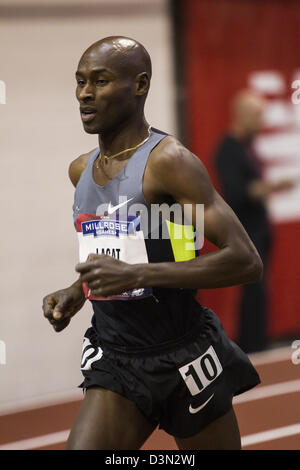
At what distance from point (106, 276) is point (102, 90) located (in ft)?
1.96

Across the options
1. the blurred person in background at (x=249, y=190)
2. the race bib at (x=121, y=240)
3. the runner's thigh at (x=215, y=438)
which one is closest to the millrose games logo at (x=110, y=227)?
the race bib at (x=121, y=240)

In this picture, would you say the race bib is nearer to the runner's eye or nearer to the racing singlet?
→ the racing singlet

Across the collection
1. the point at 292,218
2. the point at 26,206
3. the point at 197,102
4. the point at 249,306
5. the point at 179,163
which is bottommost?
the point at 249,306

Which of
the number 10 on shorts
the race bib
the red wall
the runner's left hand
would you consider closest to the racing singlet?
the race bib

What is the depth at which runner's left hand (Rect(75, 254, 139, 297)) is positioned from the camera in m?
2.16

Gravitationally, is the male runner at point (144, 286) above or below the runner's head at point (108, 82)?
below

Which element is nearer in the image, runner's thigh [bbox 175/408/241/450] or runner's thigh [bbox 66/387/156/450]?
runner's thigh [bbox 66/387/156/450]

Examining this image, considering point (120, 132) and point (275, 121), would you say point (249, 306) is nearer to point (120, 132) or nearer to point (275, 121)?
point (275, 121)

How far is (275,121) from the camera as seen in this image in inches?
241

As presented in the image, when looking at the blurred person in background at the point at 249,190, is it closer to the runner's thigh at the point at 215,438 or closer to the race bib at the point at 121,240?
the runner's thigh at the point at 215,438

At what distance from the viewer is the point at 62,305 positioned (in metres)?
2.52

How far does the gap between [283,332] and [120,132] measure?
4118 millimetres

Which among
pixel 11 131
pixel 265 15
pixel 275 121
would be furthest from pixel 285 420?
pixel 265 15

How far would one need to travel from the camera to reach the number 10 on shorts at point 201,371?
2.48 meters
